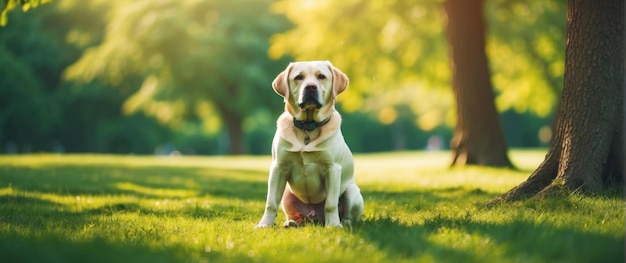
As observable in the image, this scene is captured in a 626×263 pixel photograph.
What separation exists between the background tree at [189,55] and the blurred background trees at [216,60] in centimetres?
6

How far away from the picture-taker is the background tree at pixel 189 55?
29.3 m

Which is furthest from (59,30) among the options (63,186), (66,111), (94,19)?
(63,186)

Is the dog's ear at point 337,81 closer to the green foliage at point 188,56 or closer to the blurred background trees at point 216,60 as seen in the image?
the blurred background trees at point 216,60

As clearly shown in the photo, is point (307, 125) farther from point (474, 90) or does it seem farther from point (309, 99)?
point (474, 90)

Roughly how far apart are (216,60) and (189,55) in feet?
4.20

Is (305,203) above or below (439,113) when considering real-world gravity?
above

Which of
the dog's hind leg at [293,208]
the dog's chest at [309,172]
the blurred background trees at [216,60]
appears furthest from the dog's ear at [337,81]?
the blurred background trees at [216,60]

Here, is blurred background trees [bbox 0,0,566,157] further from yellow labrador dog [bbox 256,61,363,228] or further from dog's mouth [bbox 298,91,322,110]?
dog's mouth [bbox 298,91,322,110]

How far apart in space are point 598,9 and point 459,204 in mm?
2621

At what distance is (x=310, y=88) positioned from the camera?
225 inches

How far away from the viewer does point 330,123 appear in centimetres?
598

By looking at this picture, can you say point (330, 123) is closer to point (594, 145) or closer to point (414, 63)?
point (594, 145)

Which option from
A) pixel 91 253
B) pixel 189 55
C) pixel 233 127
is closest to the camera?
pixel 91 253

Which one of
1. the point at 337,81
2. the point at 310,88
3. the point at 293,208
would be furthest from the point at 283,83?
the point at 293,208
